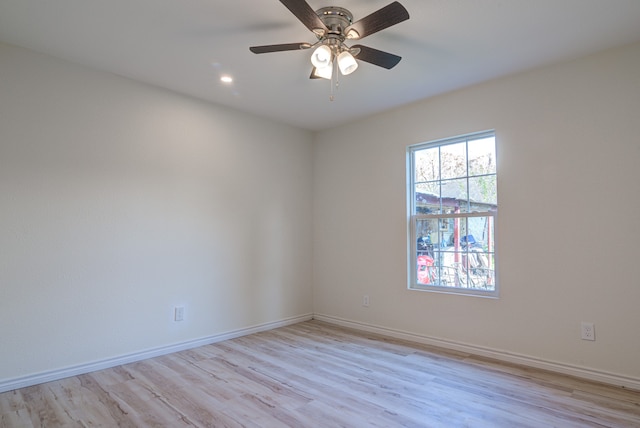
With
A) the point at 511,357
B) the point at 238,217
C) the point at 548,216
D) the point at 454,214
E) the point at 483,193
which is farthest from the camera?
the point at 238,217

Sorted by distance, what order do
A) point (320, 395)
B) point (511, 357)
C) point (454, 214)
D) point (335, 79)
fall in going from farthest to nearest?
point (454, 214)
point (335, 79)
point (511, 357)
point (320, 395)

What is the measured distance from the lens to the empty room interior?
7.32 ft

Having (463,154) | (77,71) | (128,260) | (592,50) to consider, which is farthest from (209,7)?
(592,50)

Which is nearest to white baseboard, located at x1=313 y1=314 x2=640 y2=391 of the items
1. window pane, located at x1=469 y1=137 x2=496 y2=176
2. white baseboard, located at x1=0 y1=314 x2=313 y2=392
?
white baseboard, located at x1=0 y1=314 x2=313 y2=392

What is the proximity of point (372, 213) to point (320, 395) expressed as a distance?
2128 millimetres

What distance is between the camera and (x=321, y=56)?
2133mm

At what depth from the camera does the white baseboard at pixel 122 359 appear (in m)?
2.50

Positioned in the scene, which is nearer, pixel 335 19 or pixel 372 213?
pixel 335 19

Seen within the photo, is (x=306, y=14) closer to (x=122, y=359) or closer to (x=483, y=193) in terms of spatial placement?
(x=483, y=193)

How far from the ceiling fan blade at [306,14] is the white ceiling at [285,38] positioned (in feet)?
0.73

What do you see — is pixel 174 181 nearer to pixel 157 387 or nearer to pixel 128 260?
pixel 128 260

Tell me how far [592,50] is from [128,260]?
4.03 metres

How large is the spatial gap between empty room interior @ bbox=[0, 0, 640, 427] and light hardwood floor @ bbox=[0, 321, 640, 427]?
0.8 inches

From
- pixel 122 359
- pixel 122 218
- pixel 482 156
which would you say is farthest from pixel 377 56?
pixel 122 359
